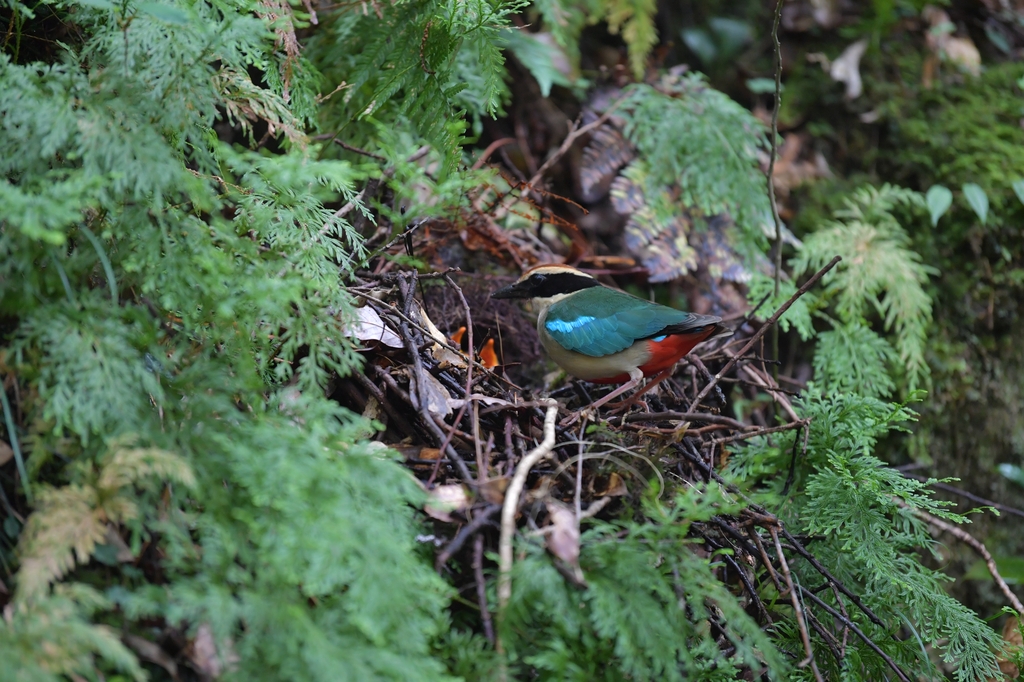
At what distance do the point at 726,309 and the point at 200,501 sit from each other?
129 inches

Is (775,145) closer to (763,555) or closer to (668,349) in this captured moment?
(668,349)

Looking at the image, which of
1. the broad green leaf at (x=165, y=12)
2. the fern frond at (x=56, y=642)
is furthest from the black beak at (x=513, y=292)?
the fern frond at (x=56, y=642)

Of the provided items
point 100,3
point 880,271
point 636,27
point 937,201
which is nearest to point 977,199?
point 937,201

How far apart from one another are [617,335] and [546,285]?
1.80 ft

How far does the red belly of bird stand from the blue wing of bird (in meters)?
0.04

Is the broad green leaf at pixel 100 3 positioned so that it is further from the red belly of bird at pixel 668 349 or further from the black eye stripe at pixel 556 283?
the red belly of bird at pixel 668 349

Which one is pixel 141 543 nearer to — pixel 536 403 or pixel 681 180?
pixel 536 403

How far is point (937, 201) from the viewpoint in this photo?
15.6 ft

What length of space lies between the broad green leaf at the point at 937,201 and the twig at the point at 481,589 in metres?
3.80

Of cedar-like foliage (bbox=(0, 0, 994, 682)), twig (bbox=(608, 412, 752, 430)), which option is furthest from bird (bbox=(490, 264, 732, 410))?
cedar-like foliage (bbox=(0, 0, 994, 682))

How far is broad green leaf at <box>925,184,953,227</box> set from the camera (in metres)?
4.70

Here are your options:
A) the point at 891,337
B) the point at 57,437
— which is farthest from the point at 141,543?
the point at 891,337

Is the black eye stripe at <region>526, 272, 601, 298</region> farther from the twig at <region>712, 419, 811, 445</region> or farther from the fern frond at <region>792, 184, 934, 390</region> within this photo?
the fern frond at <region>792, 184, 934, 390</region>

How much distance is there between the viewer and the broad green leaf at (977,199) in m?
4.67
